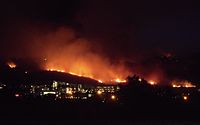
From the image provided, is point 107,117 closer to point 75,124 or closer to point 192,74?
point 75,124

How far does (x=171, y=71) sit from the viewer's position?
6606cm

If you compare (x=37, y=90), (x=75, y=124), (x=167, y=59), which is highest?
(x=167, y=59)

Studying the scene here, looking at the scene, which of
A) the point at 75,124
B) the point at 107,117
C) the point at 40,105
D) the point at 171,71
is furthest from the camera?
the point at 171,71

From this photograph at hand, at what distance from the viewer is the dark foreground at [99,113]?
32.7 meters

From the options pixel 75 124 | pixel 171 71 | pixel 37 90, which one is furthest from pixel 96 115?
pixel 171 71

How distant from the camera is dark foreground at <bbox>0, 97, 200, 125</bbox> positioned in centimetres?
3269

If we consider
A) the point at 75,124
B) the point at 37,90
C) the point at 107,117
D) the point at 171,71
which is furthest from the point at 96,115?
the point at 171,71

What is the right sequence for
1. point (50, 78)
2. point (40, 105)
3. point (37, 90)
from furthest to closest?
point (50, 78) → point (37, 90) → point (40, 105)

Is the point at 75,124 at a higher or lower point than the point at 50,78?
lower

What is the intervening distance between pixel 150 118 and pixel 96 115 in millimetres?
4069

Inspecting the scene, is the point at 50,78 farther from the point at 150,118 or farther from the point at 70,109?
the point at 150,118

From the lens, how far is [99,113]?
34688 mm

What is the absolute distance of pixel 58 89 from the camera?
52.8 m

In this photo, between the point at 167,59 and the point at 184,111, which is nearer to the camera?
the point at 184,111
